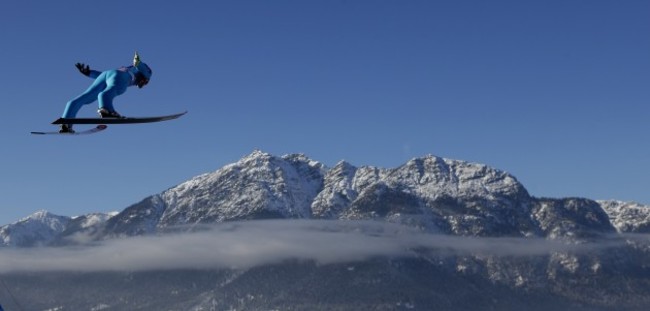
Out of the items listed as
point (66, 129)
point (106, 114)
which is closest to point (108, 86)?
point (106, 114)

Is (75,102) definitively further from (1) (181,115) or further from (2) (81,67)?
(1) (181,115)

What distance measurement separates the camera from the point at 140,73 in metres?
35.6

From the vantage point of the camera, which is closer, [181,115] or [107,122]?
[107,122]

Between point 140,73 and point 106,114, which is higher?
point 140,73

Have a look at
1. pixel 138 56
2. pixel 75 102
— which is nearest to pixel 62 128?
pixel 75 102

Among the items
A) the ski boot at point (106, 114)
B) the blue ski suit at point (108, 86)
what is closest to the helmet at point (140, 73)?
the blue ski suit at point (108, 86)

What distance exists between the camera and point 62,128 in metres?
34.7

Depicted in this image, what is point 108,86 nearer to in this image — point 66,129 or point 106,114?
point 106,114

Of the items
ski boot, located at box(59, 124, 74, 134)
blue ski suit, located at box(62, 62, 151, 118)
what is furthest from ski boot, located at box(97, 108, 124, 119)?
ski boot, located at box(59, 124, 74, 134)

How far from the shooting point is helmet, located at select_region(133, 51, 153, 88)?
3556cm

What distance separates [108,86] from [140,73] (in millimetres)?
1415

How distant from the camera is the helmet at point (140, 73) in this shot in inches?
1400

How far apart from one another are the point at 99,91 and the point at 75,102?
1150 mm

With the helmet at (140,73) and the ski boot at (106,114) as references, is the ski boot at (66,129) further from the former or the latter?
the helmet at (140,73)
